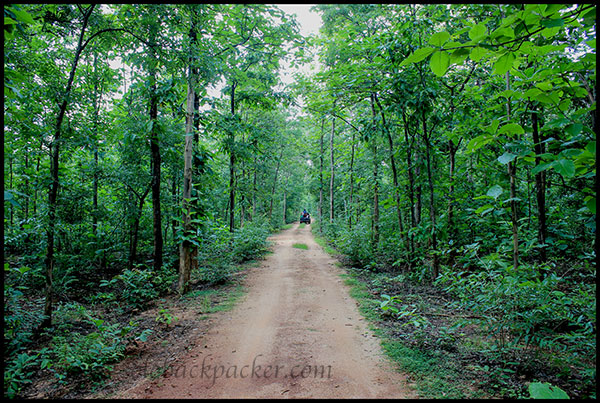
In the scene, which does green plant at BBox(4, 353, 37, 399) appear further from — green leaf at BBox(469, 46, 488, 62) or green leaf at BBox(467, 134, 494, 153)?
green leaf at BBox(469, 46, 488, 62)

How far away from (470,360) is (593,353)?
3.73 feet

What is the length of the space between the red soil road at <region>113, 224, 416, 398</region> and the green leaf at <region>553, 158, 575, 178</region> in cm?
254

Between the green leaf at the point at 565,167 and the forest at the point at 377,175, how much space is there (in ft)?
0.04

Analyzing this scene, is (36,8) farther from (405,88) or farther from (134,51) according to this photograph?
(405,88)

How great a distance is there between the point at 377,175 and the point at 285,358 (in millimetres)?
8560

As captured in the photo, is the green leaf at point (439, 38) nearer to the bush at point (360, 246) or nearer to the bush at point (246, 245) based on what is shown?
the bush at point (360, 246)

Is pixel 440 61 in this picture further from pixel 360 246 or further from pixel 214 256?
pixel 360 246

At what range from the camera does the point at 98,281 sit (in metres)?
8.45

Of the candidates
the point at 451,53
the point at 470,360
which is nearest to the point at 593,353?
the point at 470,360

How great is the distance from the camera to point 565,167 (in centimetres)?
173

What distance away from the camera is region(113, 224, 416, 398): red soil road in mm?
3105

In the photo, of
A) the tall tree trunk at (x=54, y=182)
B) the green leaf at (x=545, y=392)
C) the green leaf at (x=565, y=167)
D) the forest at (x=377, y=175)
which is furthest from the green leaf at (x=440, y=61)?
the tall tree trunk at (x=54, y=182)

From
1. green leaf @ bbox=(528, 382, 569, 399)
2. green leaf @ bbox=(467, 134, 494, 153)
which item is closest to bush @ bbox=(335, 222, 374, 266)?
green leaf @ bbox=(528, 382, 569, 399)

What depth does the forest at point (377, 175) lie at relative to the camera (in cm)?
262
